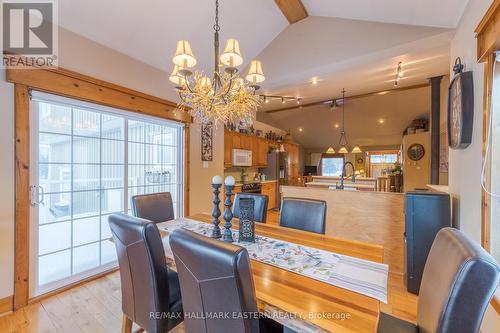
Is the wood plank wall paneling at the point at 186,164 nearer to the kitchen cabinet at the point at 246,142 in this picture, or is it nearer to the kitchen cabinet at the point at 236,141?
the kitchen cabinet at the point at 236,141

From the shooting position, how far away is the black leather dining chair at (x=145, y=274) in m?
1.17

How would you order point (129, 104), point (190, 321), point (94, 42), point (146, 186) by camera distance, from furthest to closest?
point (146, 186) → point (129, 104) → point (94, 42) → point (190, 321)

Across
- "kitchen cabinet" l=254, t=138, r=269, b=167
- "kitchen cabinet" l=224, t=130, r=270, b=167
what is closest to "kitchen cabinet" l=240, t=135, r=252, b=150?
"kitchen cabinet" l=224, t=130, r=270, b=167

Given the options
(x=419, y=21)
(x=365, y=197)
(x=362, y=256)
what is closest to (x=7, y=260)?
(x=362, y=256)

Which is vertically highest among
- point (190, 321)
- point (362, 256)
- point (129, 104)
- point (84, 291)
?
point (129, 104)

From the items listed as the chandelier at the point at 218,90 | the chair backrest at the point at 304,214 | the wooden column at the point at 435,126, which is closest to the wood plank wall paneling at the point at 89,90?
the chandelier at the point at 218,90

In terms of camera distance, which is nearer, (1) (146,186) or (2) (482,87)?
(2) (482,87)

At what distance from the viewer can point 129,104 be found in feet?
9.11

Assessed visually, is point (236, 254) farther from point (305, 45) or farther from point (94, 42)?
point (305, 45)

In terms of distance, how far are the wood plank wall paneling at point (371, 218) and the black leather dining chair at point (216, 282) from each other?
257 centimetres

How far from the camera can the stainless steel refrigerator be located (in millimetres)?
6543

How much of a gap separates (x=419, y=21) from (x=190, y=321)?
10.9ft

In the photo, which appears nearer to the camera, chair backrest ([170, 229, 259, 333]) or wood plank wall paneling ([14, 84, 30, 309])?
chair backrest ([170, 229, 259, 333])

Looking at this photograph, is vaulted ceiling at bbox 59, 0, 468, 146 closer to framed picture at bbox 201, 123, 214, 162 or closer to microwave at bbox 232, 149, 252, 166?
framed picture at bbox 201, 123, 214, 162
